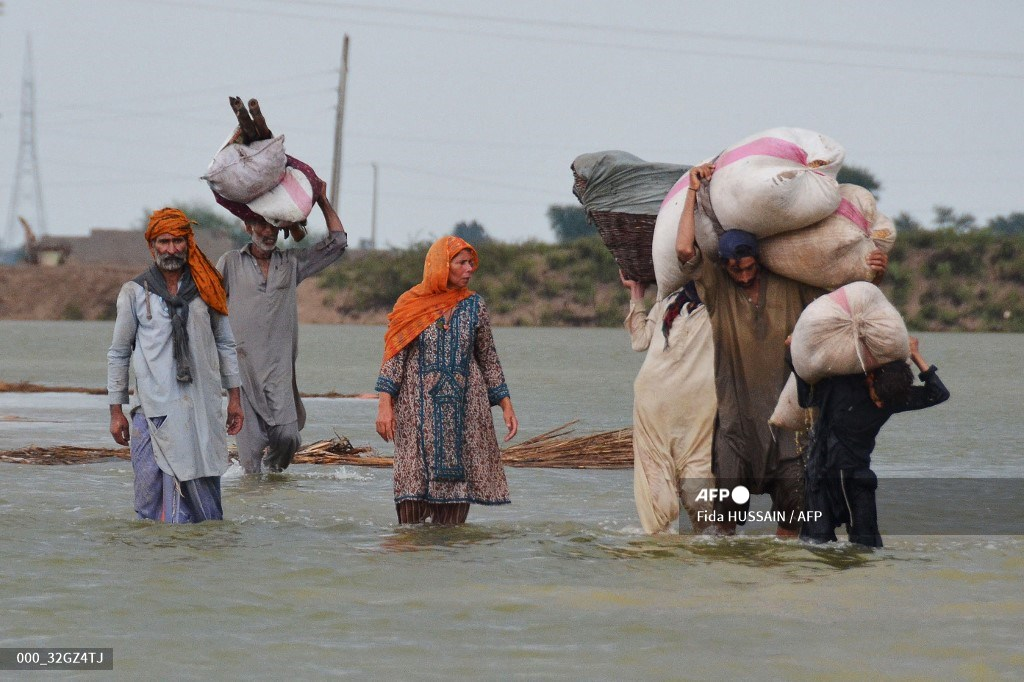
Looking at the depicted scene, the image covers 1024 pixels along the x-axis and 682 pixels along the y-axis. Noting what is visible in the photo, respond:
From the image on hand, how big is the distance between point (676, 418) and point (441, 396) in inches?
39.6

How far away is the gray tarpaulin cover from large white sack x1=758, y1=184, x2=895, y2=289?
0.77 metres

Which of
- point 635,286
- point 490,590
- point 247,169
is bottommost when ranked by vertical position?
point 490,590

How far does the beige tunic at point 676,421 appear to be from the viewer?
6555 millimetres

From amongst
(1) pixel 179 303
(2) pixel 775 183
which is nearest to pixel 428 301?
(1) pixel 179 303

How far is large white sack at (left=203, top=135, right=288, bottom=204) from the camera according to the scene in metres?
8.35

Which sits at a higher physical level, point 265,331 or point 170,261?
point 170,261

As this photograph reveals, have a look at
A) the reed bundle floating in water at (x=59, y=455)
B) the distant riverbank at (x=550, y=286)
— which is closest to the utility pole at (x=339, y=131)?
the distant riverbank at (x=550, y=286)

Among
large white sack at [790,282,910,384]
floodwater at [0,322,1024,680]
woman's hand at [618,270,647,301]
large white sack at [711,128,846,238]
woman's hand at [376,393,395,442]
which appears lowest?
floodwater at [0,322,1024,680]

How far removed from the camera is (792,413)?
6258 millimetres

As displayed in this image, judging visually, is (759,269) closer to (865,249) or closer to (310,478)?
(865,249)

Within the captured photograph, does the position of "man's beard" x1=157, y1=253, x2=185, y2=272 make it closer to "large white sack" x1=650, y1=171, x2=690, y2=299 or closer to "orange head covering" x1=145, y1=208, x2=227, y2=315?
"orange head covering" x1=145, y1=208, x2=227, y2=315

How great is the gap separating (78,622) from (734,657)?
225 centimetres

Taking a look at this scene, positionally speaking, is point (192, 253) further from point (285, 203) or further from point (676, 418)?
point (676, 418)

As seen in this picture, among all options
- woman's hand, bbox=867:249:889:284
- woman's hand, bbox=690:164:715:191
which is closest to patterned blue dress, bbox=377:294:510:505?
woman's hand, bbox=690:164:715:191
